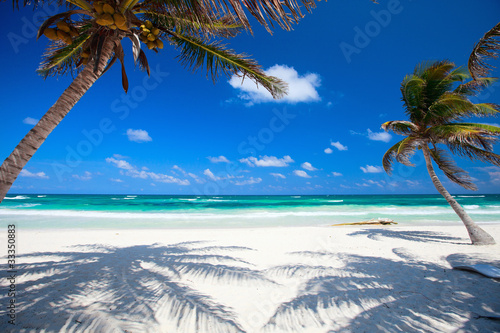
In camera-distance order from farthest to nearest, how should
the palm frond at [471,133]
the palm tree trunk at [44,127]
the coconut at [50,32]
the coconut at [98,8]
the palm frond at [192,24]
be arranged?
the palm frond at [471,133] → the palm frond at [192,24] → the coconut at [50,32] → the coconut at [98,8] → the palm tree trunk at [44,127]

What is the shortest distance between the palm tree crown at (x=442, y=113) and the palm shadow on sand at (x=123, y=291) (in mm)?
7149

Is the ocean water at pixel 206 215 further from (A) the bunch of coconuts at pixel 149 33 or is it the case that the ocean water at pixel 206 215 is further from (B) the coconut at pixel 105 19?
(B) the coconut at pixel 105 19

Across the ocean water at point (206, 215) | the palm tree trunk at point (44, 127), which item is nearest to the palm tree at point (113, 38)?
the palm tree trunk at point (44, 127)

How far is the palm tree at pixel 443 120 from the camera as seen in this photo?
21.7 ft

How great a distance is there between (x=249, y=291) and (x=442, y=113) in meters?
7.92

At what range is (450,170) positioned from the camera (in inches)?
302

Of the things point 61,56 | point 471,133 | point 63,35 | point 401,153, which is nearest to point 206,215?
point 401,153

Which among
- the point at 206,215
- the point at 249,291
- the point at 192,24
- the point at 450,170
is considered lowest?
the point at 206,215

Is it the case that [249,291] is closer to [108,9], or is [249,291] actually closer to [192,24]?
[108,9]

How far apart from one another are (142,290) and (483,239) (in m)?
9.42

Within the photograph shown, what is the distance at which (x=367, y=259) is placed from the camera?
534cm

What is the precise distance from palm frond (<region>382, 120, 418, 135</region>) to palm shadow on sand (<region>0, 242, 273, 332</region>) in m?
6.69

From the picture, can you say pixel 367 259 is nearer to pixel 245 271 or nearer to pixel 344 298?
pixel 344 298

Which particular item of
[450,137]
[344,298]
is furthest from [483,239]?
[344,298]
